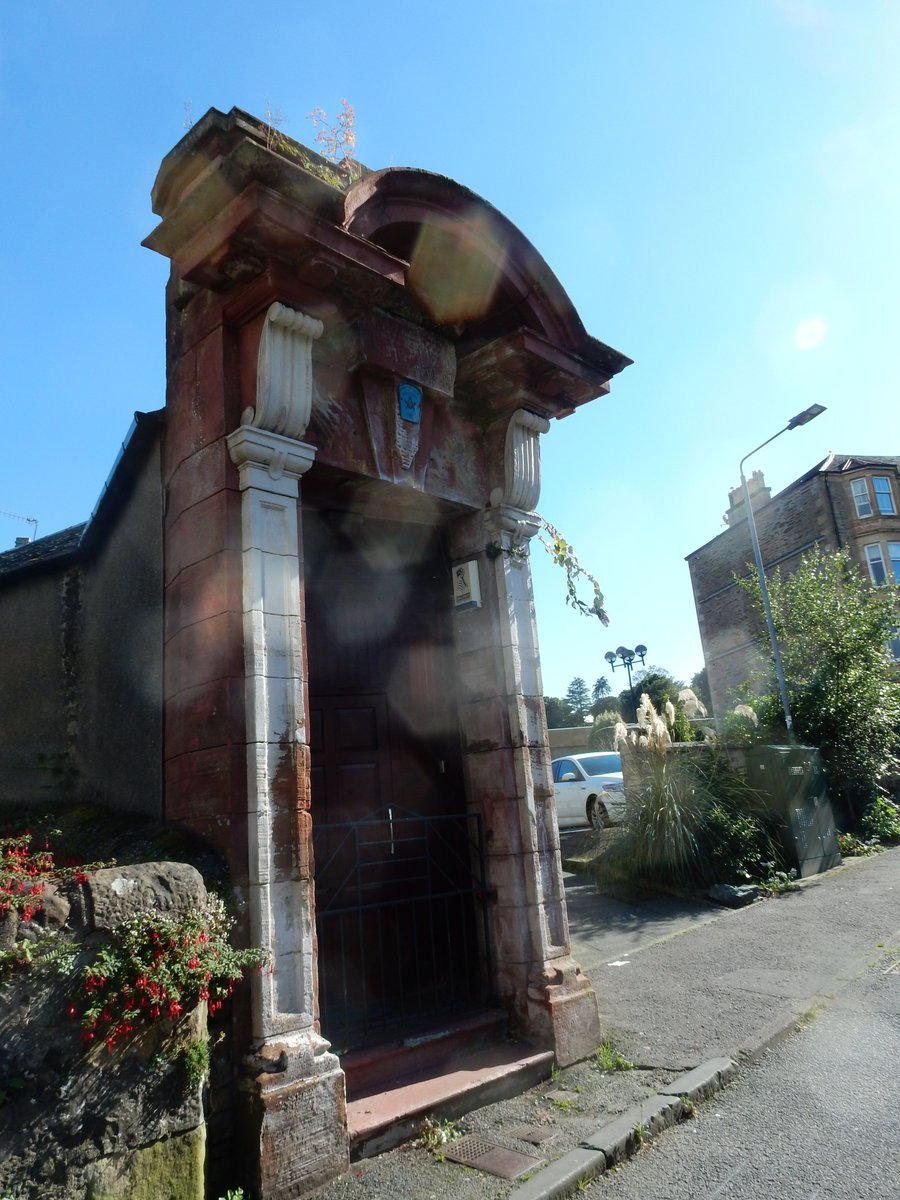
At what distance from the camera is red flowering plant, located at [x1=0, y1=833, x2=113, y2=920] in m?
2.71

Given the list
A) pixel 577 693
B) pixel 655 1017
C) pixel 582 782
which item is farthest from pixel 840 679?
pixel 577 693

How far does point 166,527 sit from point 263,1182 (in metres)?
3.19

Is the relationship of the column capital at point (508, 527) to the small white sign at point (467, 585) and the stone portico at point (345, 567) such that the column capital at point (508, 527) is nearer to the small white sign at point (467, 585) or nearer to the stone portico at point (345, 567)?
the stone portico at point (345, 567)

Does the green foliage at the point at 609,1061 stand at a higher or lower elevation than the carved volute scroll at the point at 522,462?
lower

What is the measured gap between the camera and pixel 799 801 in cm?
1004

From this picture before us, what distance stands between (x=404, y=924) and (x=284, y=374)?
353 centimetres

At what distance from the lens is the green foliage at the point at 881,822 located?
483 inches

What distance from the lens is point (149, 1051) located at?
9.75ft

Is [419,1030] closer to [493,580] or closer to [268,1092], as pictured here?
[268,1092]

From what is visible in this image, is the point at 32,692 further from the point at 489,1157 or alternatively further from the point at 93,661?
the point at 489,1157

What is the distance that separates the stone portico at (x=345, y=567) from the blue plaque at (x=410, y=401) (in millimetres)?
19

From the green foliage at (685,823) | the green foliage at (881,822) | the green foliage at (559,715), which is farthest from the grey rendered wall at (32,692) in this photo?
the green foliage at (559,715)

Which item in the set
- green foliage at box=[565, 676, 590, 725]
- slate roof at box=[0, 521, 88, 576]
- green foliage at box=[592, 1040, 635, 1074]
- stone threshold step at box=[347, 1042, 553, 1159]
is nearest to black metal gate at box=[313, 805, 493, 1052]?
stone threshold step at box=[347, 1042, 553, 1159]

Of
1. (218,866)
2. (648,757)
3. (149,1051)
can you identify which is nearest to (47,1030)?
(149,1051)
